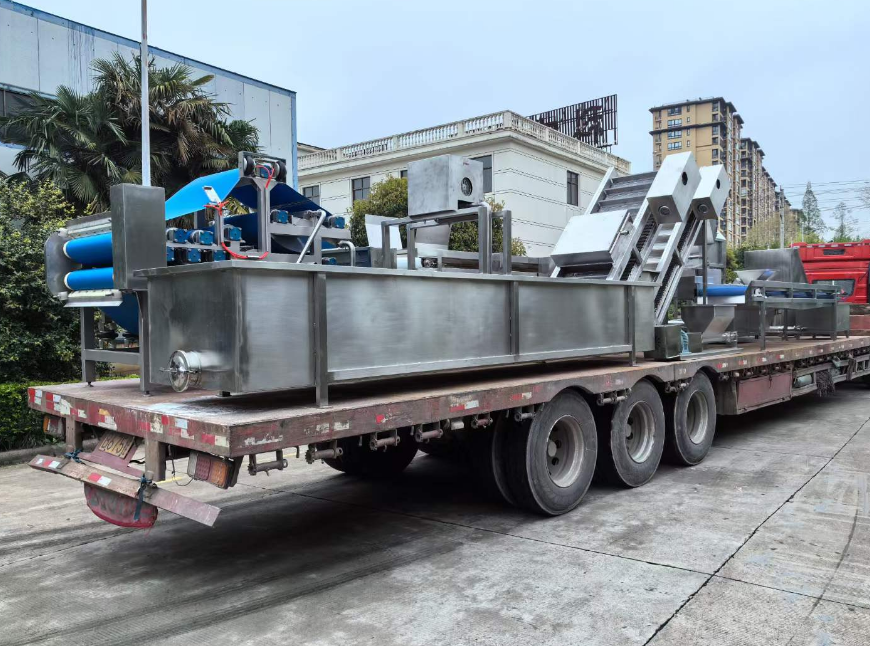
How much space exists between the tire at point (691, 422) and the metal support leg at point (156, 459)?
191 inches

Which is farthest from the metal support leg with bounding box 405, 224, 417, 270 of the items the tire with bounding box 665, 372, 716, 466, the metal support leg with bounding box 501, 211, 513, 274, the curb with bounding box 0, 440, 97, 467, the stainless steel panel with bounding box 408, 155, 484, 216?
the curb with bounding box 0, 440, 97, 467

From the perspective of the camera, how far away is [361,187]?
109 ft

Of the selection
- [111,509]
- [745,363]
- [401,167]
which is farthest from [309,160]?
[111,509]

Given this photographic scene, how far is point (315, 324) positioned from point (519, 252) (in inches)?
867

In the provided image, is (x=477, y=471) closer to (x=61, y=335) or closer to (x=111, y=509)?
(x=111, y=509)

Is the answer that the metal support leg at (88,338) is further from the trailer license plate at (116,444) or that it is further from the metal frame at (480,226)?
the metal frame at (480,226)

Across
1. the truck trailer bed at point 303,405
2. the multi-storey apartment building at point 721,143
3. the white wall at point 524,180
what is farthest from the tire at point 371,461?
the multi-storey apartment building at point 721,143

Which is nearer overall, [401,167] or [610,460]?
[610,460]

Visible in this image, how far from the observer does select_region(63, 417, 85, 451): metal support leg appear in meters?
4.73

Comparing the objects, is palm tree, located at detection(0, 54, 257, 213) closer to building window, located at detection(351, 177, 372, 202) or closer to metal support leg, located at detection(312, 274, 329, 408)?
metal support leg, located at detection(312, 274, 329, 408)

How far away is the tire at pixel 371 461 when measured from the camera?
22.6ft

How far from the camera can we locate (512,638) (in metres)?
3.58

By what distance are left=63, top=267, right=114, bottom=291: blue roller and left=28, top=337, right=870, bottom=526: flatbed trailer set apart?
722 mm

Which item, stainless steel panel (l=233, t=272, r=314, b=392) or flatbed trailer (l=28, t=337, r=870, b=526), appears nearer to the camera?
stainless steel panel (l=233, t=272, r=314, b=392)
